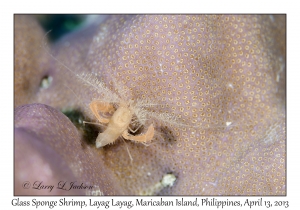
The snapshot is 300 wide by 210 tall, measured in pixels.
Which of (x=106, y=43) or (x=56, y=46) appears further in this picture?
(x=56, y=46)

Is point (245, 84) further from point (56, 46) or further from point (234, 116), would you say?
point (56, 46)

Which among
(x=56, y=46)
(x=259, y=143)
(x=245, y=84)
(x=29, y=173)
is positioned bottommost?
(x=29, y=173)

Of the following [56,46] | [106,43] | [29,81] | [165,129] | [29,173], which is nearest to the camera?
[29,173]

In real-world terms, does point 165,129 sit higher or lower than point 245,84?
lower

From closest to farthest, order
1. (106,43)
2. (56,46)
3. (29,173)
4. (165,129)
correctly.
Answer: (29,173) < (165,129) < (106,43) < (56,46)

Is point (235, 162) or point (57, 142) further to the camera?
point (235, 162)

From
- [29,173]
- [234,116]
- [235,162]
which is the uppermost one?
[234,116]
